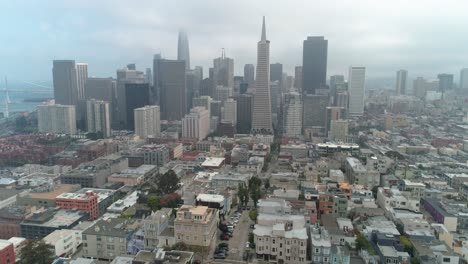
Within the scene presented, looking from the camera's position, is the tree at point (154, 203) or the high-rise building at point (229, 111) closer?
the tree at point (154, 203)

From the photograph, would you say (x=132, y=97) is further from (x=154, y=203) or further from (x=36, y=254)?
(x=36, y=254)

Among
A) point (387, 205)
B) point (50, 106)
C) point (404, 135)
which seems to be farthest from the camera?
point (50, 106)

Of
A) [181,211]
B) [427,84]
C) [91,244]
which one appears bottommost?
[91,244]

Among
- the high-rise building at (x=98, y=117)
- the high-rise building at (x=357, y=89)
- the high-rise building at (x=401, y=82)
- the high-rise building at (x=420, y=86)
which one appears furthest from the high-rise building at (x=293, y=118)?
the high-rise building at (x=420, y=86)

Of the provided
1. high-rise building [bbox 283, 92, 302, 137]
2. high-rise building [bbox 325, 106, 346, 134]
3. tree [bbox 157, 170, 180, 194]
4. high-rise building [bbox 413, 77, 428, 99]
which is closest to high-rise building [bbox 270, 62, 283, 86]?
A: high-rise building [bbox 413, 77, 428, 99]

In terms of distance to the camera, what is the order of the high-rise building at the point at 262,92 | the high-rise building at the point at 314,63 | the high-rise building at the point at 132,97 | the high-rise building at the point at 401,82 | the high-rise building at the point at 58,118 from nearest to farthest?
the high-rise building at the point at 262,92
the high-rise building at the point at 58,118
the high-rise building at the point at 132,97
the high-rise building at the point at 401,82
the high-rise building at the point at 314,63

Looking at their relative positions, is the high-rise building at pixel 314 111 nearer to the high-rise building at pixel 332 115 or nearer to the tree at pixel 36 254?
the high-rise building at pixel 332 115

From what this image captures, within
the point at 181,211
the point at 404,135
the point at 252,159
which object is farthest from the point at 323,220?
the point at 404,135

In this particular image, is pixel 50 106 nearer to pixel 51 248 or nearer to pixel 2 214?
pixel 2 214
